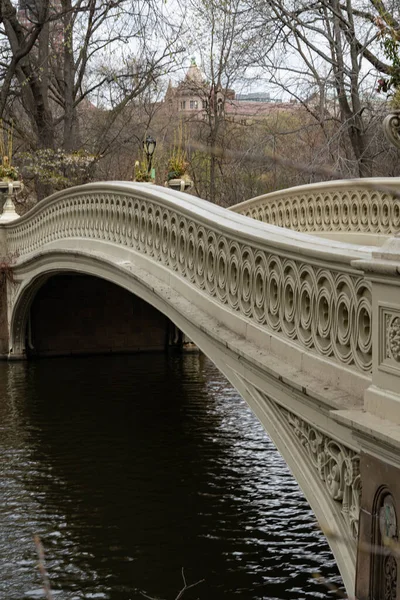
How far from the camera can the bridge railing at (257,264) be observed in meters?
4.91

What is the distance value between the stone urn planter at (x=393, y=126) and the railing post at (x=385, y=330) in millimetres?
484

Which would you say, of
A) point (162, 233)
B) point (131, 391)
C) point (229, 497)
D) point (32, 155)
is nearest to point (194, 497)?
point (229, 497)

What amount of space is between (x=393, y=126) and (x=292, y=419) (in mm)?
2354

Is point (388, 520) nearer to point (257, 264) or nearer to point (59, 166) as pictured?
point (257, 264)

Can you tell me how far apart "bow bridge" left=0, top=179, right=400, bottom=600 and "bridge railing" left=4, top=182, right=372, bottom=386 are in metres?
0.01

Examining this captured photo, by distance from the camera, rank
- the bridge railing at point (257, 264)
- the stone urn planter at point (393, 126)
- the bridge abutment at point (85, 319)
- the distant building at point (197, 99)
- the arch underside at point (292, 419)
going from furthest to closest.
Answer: the bridge abutment at point (85, 319) → the bridge railing at point (257, 264) → the arch underside at point (292, 419) → the stone urn planter at point (393, 126) → the distant building at point (197, 99)

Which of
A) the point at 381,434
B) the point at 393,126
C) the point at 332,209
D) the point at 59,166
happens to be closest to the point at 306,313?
the point at 381,434

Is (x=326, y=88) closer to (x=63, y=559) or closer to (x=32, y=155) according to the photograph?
(x=32, y=155)

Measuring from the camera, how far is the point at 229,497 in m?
9.50

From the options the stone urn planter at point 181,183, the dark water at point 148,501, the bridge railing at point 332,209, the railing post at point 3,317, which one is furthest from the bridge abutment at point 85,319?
the stone urn planter at point 181,183

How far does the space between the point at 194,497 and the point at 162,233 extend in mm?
2551

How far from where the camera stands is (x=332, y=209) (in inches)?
539

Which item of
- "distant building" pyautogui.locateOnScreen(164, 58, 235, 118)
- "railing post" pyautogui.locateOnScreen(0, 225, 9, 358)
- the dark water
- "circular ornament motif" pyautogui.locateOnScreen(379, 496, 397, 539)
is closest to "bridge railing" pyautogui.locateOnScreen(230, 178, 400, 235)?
the dark water

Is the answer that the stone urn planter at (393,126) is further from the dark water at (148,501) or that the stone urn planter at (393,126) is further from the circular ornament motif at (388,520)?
the dark water at (148,501)
